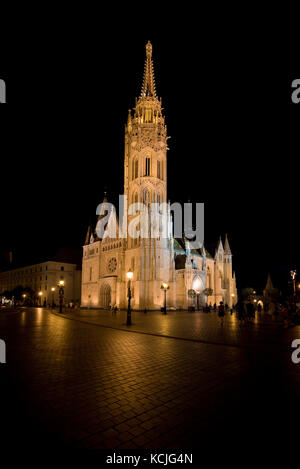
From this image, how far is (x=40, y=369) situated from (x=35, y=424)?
3.18 metres

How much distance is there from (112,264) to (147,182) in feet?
58.3

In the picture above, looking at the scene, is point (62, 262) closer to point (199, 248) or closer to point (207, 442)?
point (199, 248)

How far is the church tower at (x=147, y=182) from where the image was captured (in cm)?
4756

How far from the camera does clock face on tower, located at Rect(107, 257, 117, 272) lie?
179ft

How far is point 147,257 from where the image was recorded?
4806cm

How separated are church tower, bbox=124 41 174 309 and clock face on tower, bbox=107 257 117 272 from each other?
16.7 feet

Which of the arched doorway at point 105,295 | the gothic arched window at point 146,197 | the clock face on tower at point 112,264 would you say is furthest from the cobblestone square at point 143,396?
the arched doorway at point 105,295

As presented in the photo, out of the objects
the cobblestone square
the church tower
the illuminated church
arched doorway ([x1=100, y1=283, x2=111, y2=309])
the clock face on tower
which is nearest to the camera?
the cobblestone square

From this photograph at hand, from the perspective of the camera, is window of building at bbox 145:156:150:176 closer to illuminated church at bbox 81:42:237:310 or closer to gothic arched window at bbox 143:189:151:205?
illuminated church at bbox 81:42:237:310

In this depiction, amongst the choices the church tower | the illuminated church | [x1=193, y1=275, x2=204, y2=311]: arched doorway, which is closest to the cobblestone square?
the church tower

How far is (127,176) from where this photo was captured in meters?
57.0

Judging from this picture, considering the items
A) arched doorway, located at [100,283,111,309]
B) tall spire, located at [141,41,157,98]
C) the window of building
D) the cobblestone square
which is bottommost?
arched doorway, located at [100,283,111,309]

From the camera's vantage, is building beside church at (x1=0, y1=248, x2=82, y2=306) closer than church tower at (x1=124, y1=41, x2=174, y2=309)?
No

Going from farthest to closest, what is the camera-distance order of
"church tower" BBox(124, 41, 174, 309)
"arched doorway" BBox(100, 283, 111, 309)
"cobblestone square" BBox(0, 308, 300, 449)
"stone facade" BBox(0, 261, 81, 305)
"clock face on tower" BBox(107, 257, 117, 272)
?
"stone facade" BBox(0, 261, 81, 305) → "arched doorway" BBox(100, 283, 111, 309) → "clock face on tower" BBox(107, 257, 117, 272) → "church tower" BBox(124, 41, 174, 309) → "cobblestone square" BBox(0, 308, 300, 449)
